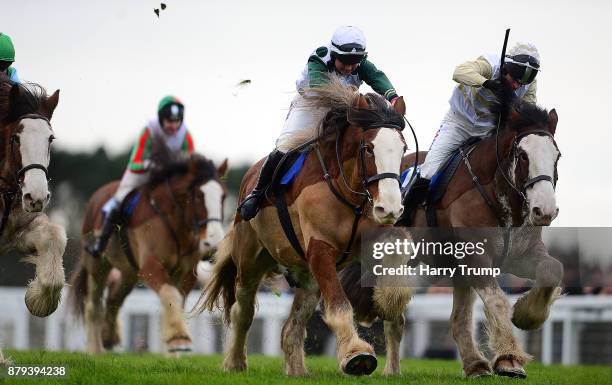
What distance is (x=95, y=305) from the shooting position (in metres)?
14.9

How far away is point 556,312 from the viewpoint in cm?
1622

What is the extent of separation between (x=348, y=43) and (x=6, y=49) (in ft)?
9.71

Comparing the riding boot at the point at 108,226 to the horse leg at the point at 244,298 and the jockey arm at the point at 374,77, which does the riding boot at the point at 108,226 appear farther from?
the jockey arm at the point at 374,77

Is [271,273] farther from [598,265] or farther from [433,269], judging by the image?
[598,265]

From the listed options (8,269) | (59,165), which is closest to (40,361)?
(8,269)

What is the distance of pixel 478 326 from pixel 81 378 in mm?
10362

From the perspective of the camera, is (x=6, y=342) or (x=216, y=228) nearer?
(x=216, y=228)

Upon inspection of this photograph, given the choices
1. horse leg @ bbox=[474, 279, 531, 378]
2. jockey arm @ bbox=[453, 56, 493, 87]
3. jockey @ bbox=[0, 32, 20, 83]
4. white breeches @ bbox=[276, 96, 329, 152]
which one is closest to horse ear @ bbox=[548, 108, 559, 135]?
jockey arm @ bbox=[453, 56, 493, 87]

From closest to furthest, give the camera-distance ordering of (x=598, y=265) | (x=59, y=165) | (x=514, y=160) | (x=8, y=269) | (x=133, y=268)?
(x=514, y=160), (x=598, y=265), (x=133, y=268), (x=8, y=269), (x=59, y=165)

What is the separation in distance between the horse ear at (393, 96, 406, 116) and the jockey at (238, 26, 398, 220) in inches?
9.9

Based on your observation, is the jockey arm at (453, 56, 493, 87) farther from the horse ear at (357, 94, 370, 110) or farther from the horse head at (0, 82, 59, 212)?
the horse head at (0, 82, 59, 212)

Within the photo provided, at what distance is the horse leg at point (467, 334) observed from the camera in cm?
906

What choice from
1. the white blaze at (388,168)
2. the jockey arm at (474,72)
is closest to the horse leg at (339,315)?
the white blaze at (388,168)

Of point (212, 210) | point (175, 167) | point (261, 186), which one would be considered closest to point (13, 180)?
point (261, 186)
